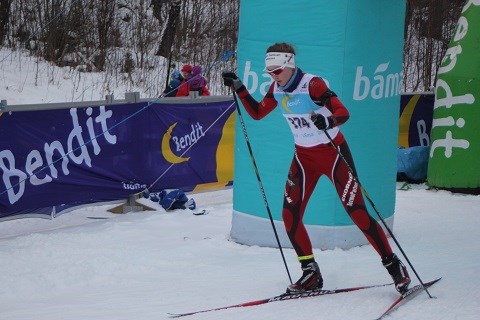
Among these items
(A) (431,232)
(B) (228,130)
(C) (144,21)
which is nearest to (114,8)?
(C) (144,21)

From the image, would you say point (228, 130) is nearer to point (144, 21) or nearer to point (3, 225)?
point (3, 225)

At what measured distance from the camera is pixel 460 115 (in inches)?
466

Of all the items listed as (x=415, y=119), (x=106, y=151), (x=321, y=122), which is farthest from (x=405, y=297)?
(x=415, y=119)

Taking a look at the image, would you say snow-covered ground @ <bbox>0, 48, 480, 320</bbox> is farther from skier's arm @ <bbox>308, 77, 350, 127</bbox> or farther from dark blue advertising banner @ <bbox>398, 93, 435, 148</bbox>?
dark blue advertising banner @ <bbox>398, 93, 435, 148</bbox>

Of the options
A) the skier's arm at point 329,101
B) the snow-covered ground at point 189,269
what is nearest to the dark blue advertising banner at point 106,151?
the snow-covered ground at point 189,269

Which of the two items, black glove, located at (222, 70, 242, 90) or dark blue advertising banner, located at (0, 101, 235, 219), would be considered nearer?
black glove, located at (222, 70, 242, 90)

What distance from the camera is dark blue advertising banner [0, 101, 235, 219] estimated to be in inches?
353

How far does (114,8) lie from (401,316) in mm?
17909

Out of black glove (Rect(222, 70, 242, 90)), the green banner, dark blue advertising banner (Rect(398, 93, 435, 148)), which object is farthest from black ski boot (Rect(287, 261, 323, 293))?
dark blue advertising banner (Rect(398, 93, 435, 148))

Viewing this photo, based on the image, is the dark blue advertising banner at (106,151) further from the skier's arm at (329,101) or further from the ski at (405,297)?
the ski at (405,297)

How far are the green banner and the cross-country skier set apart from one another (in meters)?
5.87

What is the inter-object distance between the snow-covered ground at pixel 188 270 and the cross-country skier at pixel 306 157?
0.33 metres

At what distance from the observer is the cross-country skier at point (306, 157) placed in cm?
614

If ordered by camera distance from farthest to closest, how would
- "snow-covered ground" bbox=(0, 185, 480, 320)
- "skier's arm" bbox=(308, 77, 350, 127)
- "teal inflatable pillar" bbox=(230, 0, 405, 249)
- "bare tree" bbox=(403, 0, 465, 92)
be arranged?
"bare tree" bbox=(403, 0, 465, 92), "teal inflatable pillar" bbox=(230, 0, 405, 249), "snow-covered ground" bbox=(0, 185, 480, 320), "skier's arm" bbox=(308, 77, 350, 127)
